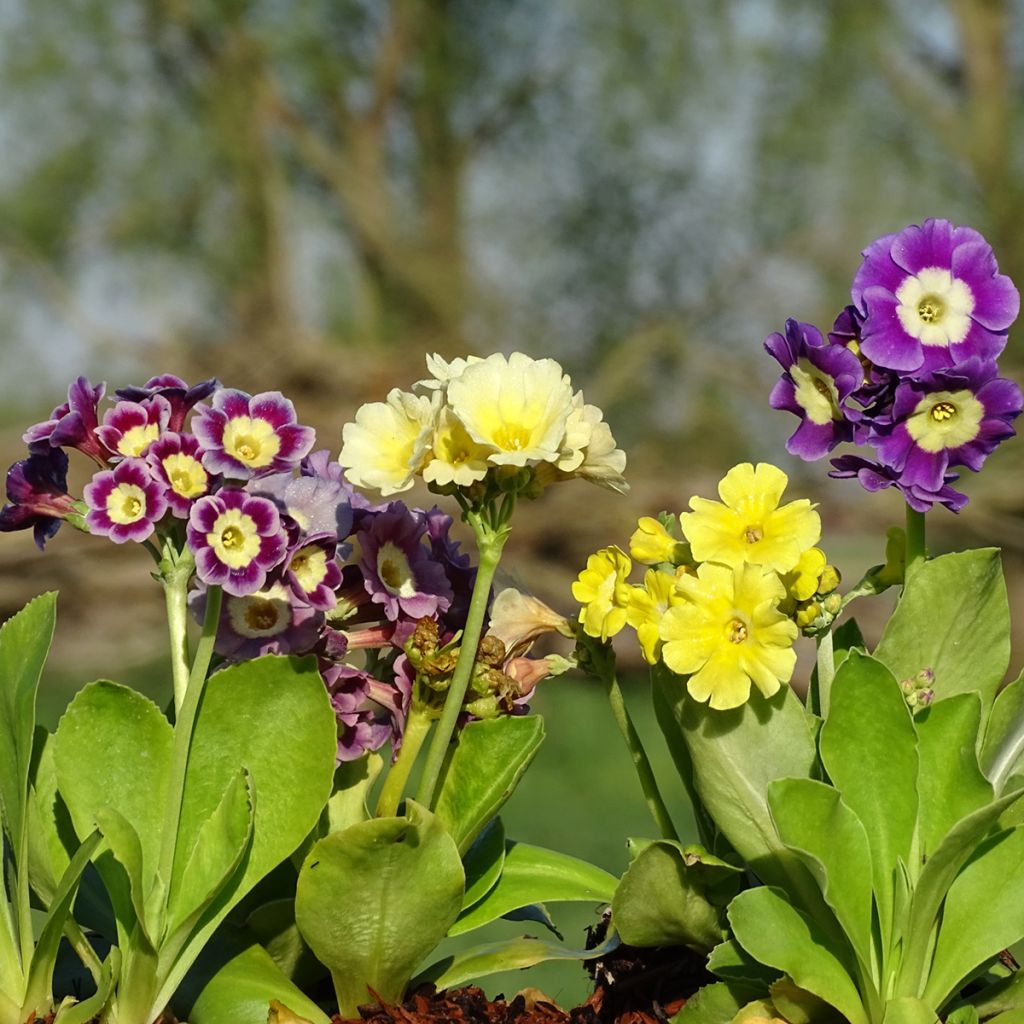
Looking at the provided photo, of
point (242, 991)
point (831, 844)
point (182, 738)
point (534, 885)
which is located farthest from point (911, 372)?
point (242, 991)

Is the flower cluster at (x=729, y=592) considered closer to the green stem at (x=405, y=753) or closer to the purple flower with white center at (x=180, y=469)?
the green stem at (x=405, y=753)

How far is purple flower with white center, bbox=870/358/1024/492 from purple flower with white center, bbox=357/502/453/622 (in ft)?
1.52

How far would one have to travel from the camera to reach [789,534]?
124 cm

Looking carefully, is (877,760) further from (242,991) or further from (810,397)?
(242,991)

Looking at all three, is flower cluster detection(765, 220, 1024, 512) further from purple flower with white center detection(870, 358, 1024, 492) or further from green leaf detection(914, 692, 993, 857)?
green leaf detection(914, 692, 993, 857)

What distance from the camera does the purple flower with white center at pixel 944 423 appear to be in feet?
4.13

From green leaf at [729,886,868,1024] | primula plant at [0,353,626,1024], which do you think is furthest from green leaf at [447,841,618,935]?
green leaf at [729,886,868,1024]

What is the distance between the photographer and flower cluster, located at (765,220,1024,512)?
1.26 metres

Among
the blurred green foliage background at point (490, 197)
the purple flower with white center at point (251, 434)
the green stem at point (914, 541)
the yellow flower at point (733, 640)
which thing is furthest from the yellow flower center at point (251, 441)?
the blurred green foliage background at point (490, 197)

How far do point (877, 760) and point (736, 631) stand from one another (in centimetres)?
19

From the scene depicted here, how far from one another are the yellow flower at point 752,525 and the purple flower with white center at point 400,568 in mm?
299

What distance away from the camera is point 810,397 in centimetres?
130

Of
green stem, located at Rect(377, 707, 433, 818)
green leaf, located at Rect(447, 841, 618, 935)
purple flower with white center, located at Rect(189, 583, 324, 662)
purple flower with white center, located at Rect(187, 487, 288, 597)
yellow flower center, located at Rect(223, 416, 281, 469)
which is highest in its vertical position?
yellow flower center, located at Rect(223, 416, 281, 469)

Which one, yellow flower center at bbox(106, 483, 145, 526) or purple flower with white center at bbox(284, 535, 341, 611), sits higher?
yellow flower center at bbox(106, 483, 145, 526)
